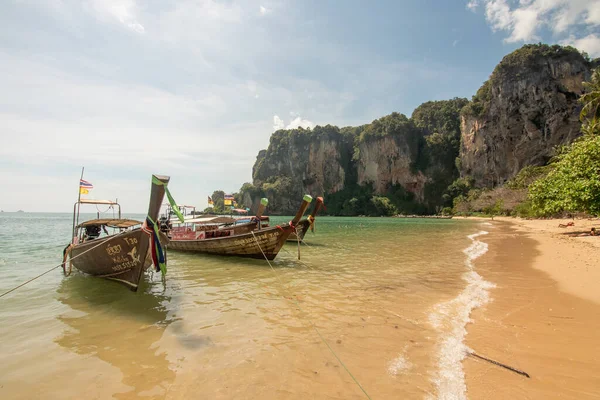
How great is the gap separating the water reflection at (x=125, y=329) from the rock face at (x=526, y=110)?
68.2 metres

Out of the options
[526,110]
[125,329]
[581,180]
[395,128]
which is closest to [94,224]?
[125,329]

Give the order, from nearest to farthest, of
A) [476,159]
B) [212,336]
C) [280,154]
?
1. [212,336]
2. [476,159]
3. [280,154]

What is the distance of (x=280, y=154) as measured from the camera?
354 ft

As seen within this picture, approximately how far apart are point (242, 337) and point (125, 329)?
2.23 meters

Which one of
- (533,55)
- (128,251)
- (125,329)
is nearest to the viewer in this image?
(125,329)

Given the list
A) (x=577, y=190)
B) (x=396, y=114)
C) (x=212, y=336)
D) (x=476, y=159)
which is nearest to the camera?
(x=212, y=336)

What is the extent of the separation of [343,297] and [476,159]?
2879 inches

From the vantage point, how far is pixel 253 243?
1213 cm

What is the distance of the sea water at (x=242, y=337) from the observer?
Answer: 3.38 m

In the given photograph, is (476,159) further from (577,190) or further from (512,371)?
(512,371)

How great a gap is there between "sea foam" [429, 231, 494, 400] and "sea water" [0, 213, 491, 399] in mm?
20

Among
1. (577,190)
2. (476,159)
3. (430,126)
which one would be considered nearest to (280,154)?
(430,126)

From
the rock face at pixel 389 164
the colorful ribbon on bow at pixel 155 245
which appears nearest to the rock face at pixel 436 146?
the rock face at pixel 389 164

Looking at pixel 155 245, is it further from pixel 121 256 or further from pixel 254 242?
pixel 254 242
